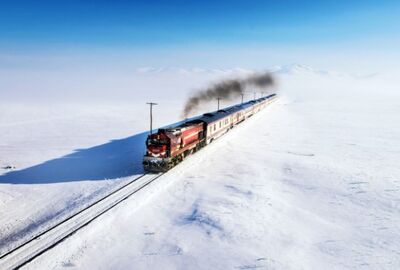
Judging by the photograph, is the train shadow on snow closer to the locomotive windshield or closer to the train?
the train

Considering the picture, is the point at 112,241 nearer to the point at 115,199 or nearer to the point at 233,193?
the point at 115,199

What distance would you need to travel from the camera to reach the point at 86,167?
3105cm

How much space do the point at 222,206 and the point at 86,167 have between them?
16.1 meters

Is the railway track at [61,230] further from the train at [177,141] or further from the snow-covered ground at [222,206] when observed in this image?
the train at [177,141]

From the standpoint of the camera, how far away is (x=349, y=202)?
22250 mm

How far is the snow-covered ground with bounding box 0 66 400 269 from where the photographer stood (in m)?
15.4

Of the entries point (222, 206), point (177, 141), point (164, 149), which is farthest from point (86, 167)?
point (222, 206)

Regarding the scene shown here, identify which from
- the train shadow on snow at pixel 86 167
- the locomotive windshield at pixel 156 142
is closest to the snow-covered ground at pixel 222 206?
the train shadow on snow at pixel 86 167

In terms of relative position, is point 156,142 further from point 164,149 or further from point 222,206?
point 222,206

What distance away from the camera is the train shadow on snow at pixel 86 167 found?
27453 millimetres

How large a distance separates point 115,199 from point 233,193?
845 cm

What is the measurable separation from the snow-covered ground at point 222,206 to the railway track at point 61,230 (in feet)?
2.38

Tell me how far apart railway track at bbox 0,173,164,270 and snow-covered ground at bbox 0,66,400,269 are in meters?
0.73

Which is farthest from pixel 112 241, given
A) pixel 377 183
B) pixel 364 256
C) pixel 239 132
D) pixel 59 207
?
pixel 239 132
